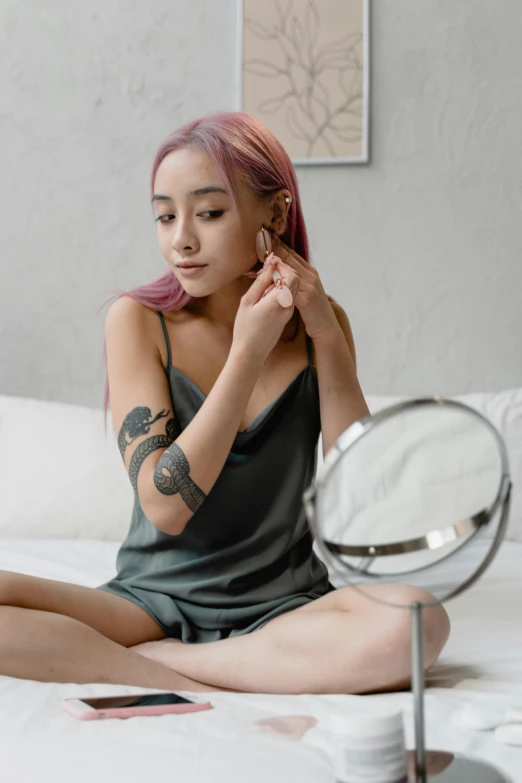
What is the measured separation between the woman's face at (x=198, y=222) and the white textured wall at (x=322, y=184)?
3.53 ft

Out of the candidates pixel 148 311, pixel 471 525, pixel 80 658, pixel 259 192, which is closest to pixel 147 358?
pixel 148 311

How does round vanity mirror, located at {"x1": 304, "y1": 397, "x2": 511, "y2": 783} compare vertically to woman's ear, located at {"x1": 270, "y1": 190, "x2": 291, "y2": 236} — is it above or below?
below

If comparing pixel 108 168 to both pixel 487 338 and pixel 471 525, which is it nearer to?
pixel 487 338

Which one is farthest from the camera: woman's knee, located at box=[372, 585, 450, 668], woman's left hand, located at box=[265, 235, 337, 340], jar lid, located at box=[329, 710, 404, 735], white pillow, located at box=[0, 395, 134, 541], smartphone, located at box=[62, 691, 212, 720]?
white pillow, located at box=[0, 395, 134, 541]

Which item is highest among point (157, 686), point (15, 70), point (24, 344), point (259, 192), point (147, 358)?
point (15, 70)

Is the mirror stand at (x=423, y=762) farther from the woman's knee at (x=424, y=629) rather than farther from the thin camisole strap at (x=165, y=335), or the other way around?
the thin camisole strap at (x=165, y=335)

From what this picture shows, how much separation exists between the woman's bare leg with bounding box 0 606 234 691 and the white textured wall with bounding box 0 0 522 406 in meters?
1.34

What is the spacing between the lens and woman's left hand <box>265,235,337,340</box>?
1340 millimetres

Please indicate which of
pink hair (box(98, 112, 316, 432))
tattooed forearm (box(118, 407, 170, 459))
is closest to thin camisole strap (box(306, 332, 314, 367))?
pink hair (box(98, 112, 316, 432))

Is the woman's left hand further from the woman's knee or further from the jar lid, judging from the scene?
the jar lid

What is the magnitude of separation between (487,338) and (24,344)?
119 cm

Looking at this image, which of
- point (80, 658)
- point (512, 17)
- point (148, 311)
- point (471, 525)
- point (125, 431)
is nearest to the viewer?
point (471, 525)

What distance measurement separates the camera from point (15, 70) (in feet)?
7.91

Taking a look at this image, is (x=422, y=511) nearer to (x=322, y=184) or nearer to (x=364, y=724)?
(x=364, y=724)
